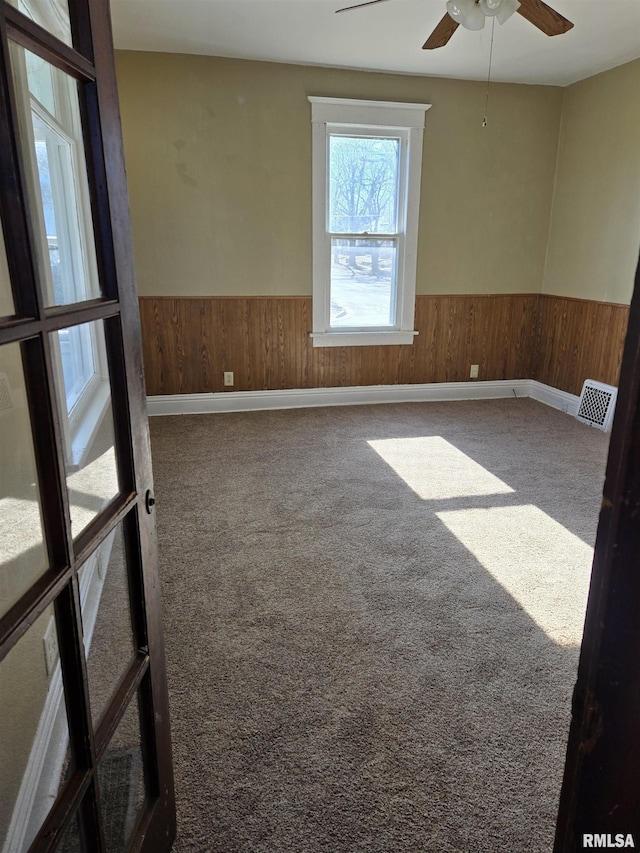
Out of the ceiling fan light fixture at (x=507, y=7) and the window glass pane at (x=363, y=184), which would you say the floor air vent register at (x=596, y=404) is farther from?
the ceiling fan light fixture at (x=507, y=7)

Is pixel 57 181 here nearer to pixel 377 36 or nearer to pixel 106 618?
pixel 106 618

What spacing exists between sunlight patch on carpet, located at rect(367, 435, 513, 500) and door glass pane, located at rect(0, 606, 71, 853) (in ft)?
7.95

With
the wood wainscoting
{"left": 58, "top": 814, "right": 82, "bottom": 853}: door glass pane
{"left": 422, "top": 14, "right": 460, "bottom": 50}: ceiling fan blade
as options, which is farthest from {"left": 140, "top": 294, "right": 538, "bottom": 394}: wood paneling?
{"left": 58, "top": 814, "right": 82, "bottom": 853}: door glass pane

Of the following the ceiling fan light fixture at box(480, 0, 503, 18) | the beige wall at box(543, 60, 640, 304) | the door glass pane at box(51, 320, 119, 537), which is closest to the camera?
the door glass pane at box(51, 320, 119, 537)

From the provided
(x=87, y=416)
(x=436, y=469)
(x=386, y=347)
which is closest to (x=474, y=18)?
(x=436, y=469)

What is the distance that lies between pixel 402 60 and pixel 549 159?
1610 millimetres

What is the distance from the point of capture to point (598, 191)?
14.4 feet

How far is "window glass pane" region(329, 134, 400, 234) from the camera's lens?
4.46 m

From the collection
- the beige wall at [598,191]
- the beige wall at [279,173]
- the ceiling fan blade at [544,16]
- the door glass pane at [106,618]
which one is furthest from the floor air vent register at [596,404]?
the door glass pane at [106,618]

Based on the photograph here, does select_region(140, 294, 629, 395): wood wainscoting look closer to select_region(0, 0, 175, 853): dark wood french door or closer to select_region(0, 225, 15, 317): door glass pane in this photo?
select_region(0, 0, 175, 853): dark wood french door

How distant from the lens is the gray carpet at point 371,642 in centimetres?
138

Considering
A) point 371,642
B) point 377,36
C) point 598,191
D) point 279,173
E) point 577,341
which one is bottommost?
point 371,642

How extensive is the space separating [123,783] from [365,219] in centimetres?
435

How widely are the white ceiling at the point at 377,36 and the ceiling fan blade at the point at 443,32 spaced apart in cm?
18
